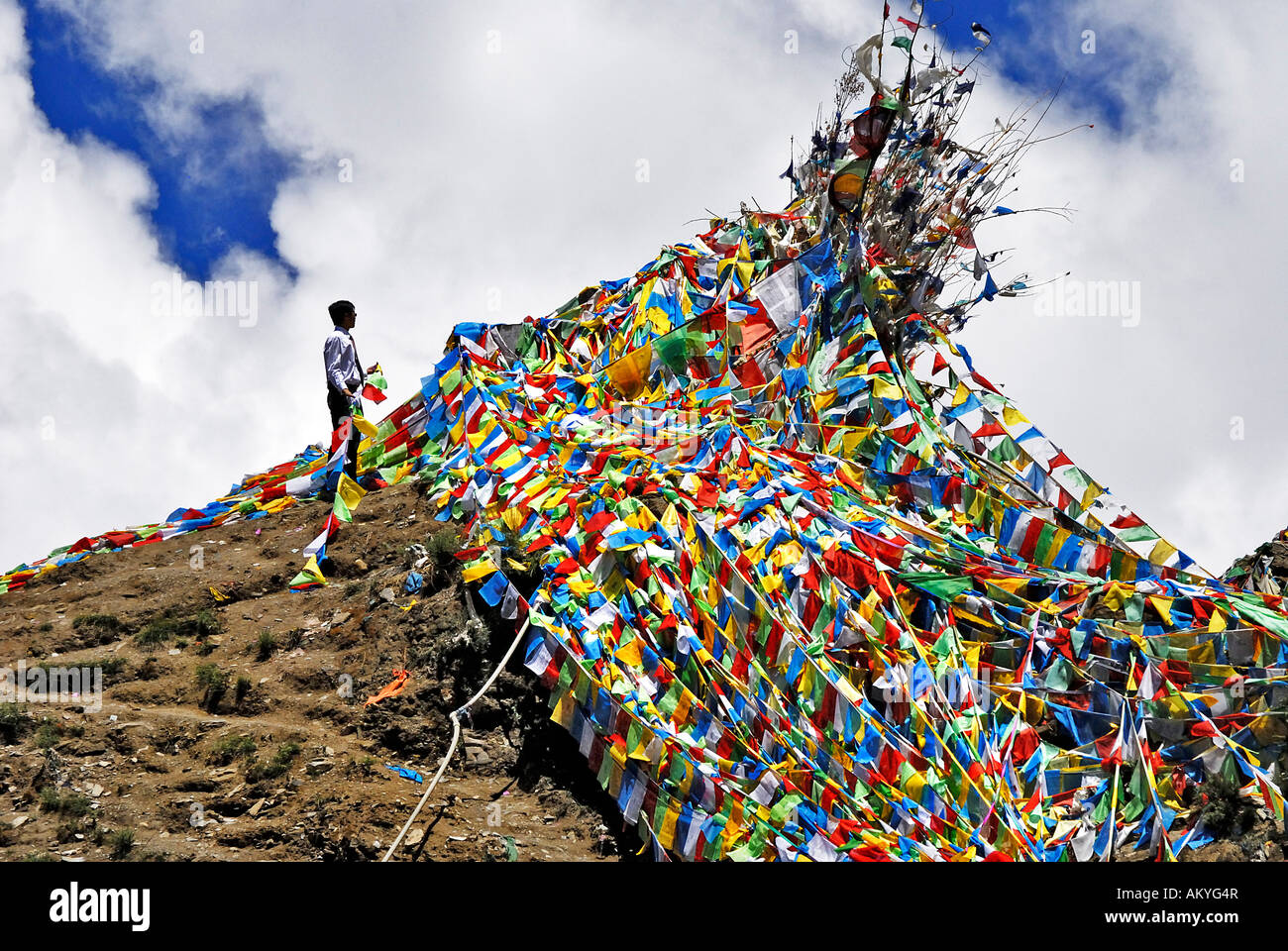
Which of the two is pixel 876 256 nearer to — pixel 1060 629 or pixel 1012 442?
pixel 1012 442

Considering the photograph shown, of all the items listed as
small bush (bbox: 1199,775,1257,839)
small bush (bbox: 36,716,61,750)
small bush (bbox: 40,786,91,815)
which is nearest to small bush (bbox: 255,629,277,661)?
small bush (bbox: 36,716,61,750)

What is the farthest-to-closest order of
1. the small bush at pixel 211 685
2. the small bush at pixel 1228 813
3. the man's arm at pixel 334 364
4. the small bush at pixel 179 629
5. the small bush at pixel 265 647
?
the man's arm at pixel 334 364, the small bush at pixel 179 629, the small bush at pixel 265 647, the small bush at pixel 211 685, the small bush at pixel 1228 813

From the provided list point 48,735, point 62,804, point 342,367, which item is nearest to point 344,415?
point 342,367

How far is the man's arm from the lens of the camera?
9.56 metres

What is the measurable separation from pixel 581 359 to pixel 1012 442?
4.04 metres

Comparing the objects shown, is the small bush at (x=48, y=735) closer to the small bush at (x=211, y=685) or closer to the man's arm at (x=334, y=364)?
the small bush at (x=211, y=685)

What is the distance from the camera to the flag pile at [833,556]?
6973 mm

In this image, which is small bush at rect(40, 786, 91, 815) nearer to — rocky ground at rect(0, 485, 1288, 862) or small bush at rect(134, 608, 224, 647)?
rocky ground at rect(0, 485, 1288, 862)

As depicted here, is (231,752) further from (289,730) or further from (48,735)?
(48,735)

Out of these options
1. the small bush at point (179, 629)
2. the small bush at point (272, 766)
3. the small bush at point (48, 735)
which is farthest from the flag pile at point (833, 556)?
the small bush at point (48, 735)

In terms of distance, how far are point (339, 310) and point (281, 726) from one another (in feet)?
12.7

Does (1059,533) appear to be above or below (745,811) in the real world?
above
